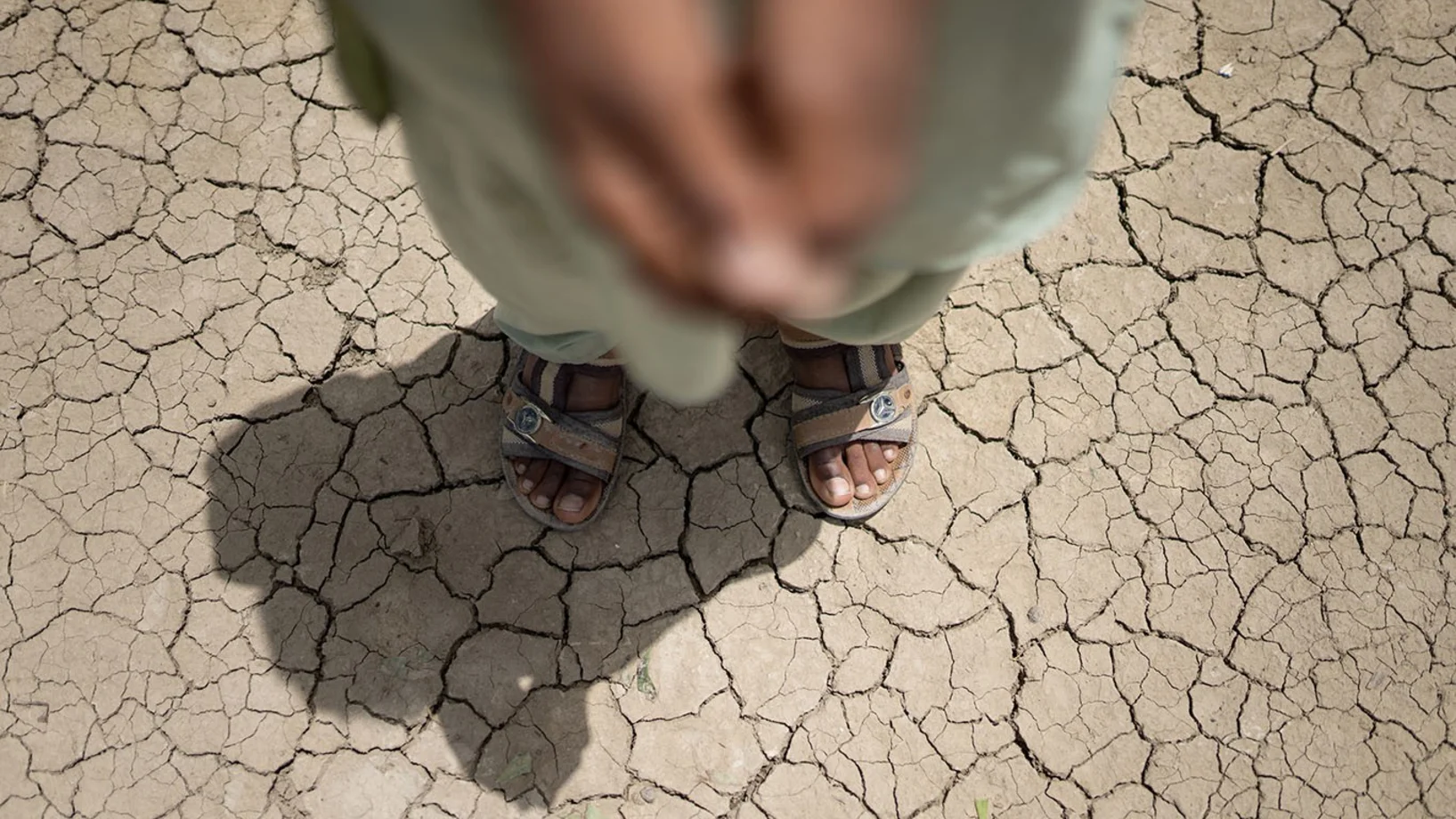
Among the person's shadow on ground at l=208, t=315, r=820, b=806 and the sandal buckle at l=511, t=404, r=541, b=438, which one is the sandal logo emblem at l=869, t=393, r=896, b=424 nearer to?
the person's shadow on ground at l=208, t=315, r=820, b=806

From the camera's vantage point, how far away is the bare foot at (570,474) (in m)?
2.00

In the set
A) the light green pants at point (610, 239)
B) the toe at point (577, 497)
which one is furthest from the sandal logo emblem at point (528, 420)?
the light green pants at point (610, 239)

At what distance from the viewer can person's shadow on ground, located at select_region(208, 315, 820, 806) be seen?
1.98 metres

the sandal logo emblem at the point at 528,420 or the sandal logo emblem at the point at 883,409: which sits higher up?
the sandal logo emblem at the point at 883,409

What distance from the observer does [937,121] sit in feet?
2.71

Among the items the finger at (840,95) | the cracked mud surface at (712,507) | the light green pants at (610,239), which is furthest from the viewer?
the cracked mud surface at (712,507)

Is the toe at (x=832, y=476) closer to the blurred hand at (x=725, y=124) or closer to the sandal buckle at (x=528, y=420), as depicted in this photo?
the sandal buckle at (x=528, y=420)

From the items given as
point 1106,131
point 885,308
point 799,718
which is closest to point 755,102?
point 885,308

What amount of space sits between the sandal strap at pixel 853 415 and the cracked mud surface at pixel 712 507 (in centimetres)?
11

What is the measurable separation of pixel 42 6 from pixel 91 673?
1.65m

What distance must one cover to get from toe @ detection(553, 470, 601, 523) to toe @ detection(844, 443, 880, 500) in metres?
0.55

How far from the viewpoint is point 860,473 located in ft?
6.75

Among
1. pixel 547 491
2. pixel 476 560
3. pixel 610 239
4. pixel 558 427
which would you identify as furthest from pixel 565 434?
pixel 610 239

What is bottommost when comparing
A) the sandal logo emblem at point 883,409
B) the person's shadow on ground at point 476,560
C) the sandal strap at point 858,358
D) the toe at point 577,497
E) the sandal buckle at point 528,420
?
the person's shadow on ground at point 476,560
